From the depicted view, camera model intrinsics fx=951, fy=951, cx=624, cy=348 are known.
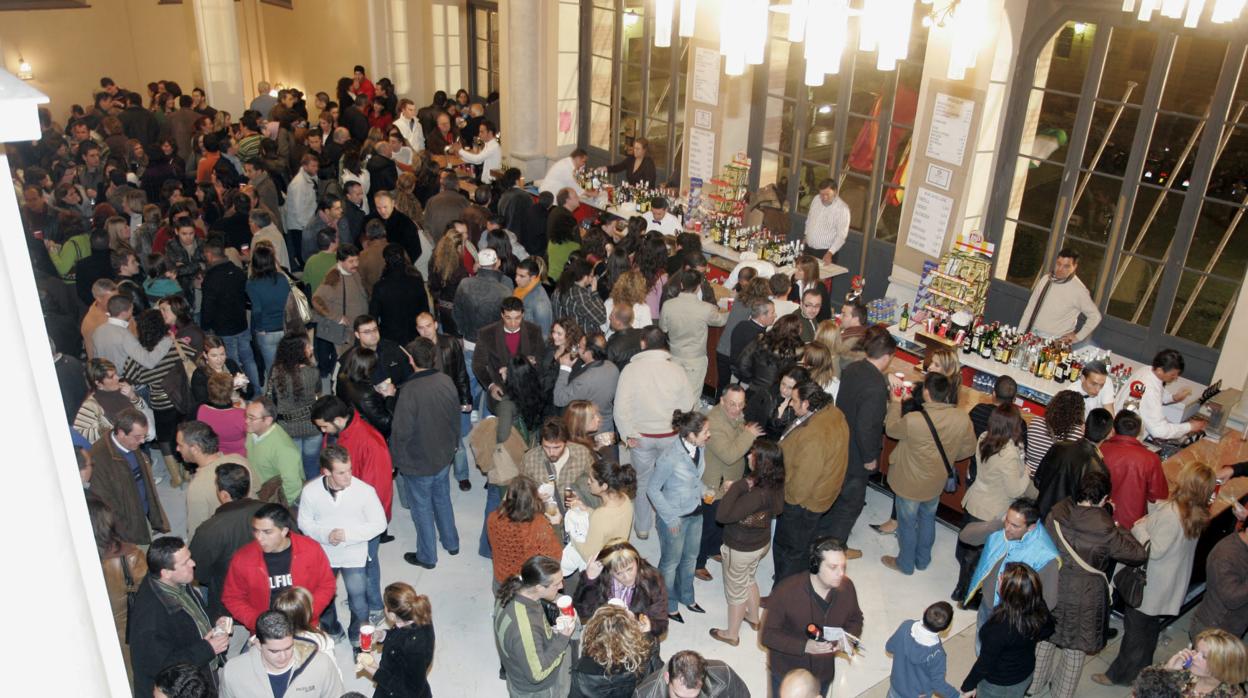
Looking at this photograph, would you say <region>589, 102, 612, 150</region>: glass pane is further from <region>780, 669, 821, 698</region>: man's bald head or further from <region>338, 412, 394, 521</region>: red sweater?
<region>780, 669, 821, 698</region>: man's bald head

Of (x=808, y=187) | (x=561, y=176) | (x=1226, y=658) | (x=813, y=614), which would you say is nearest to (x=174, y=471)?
(x=813, y=614)

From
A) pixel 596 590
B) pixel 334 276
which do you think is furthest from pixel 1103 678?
pixel 334 276

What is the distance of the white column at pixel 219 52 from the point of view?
1395 cm

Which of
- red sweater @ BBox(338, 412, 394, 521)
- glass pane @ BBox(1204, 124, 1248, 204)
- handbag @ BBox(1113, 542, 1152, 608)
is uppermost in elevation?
glass pane @ BBox(1204, 124, 1248, 204)

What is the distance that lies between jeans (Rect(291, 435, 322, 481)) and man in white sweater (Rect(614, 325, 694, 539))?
197cm

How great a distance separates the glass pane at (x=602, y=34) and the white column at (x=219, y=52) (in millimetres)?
5621

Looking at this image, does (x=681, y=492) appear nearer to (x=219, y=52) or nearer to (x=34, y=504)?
(x=34, y=504)

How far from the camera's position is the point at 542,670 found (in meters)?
4.08

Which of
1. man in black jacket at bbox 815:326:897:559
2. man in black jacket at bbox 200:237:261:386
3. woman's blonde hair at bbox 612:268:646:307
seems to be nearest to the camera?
man in black jacket at bbox 815:326:897:559

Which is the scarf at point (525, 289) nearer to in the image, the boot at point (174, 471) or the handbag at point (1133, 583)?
the boot at point (174, 471)

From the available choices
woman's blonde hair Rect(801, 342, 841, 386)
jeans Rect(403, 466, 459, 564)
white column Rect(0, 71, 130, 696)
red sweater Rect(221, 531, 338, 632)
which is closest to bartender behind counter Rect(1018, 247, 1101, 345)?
woman's blonde hair Rect(801, 342, 841, 386)

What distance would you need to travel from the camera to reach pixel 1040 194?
859cm

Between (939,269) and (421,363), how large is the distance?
171 inches

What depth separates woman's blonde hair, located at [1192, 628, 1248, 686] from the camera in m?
4.00
